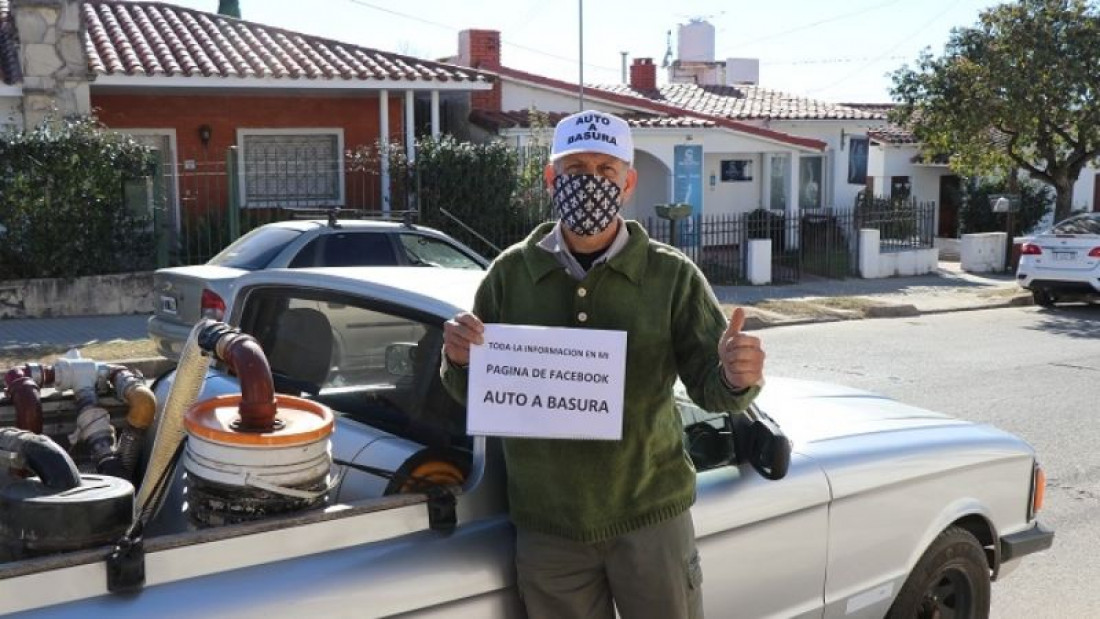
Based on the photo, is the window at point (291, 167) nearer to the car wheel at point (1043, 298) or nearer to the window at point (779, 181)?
the window at point (779, 181)

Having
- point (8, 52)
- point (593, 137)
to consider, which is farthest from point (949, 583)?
point (8, 52)

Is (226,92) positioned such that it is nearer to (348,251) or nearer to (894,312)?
(348,251)

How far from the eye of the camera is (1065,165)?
72.3 ft

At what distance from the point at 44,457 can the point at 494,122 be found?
18868 millimetres

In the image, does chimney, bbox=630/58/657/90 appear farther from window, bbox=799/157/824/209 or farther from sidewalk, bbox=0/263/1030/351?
sidewalk, bbox=0/263/1030/351

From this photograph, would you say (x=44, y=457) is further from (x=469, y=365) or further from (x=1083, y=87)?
(x=1083, y=87)

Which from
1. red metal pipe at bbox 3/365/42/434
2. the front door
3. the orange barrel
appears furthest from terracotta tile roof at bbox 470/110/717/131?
the orange barrel

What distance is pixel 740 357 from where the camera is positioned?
8.56ft

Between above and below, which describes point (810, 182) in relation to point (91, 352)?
above

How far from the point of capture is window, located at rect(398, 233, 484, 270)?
10.5 meters

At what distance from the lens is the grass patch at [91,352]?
10898 mm

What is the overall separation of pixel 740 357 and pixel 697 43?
3145 cm

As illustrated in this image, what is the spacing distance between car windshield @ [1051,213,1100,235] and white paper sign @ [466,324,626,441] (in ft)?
55.2

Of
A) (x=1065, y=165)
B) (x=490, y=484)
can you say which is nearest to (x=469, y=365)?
(x=490, y=484)
